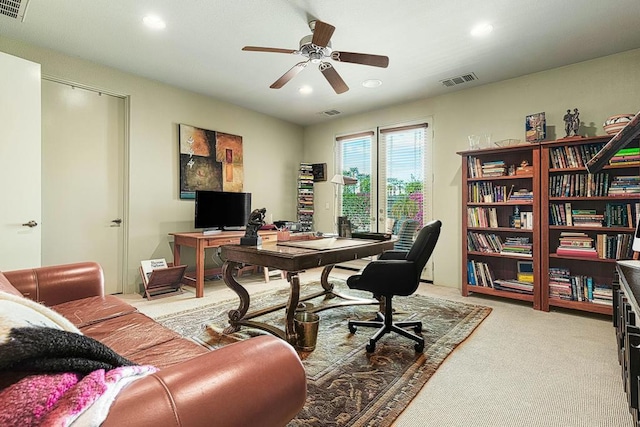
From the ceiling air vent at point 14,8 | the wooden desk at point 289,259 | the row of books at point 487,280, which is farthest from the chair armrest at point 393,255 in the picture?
the ceiling air vent at point 14,8

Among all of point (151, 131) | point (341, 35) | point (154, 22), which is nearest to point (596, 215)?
point (341, 35)

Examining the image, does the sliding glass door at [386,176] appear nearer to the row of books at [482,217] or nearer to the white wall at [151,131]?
the row of books at [482,217]

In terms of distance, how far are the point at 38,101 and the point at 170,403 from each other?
3.37 meters

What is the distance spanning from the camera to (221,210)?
14.7ft

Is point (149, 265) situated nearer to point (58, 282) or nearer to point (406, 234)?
point (58, 282)

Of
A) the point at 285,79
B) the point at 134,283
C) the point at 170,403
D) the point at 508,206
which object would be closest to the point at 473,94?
the point at 508,206

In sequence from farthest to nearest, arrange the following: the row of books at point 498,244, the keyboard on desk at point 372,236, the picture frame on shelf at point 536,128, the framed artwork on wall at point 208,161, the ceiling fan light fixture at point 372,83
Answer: the framed artwork on wall at point 208,161, the ceiling fan light fixture at point 372,83, the row of books at point 498,244, the picture frame on shelf at point 536,128, the keyboard on desk at point 372,236

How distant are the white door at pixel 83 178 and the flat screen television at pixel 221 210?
925 millimetres

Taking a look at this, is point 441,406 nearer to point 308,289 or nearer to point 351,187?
point 308,289

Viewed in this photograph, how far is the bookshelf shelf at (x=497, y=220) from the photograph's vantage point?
3.58 meters

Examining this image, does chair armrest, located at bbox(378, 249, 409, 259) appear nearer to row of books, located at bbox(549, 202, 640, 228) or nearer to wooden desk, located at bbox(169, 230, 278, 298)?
wooden desk, located at bbox(169, 230, 278, 298)

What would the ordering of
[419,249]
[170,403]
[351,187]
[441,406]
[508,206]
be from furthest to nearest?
[351,187]
[508,206]
[419,249]
[441,406]
[170,403]

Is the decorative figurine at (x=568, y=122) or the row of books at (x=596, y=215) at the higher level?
the decorative figurine at (x=568, y=122)

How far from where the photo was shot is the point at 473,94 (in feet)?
13.8
